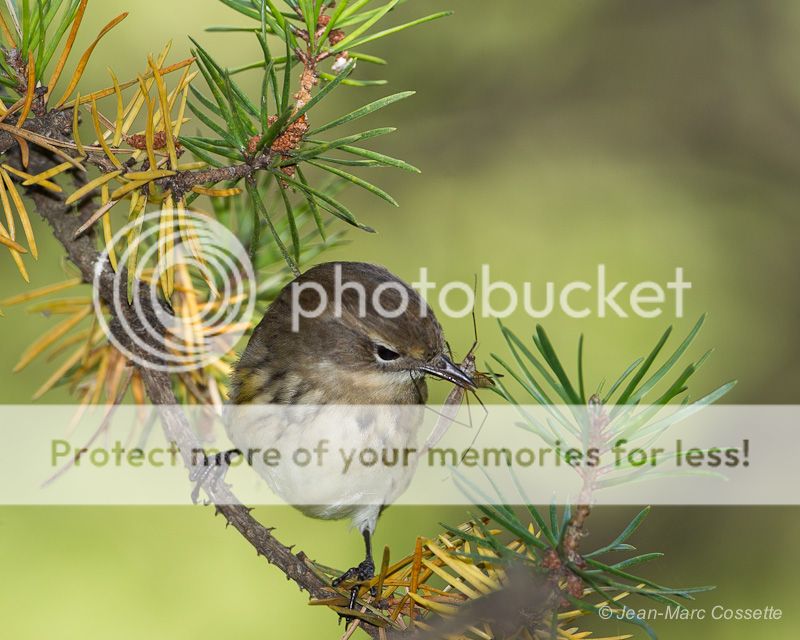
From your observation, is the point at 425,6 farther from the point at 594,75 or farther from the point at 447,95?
the point at 594,75

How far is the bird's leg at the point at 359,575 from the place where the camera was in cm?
178

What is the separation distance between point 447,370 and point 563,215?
1.55 metres

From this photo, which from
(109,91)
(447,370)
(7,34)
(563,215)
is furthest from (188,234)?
(563,215)

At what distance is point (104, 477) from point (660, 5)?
324cm

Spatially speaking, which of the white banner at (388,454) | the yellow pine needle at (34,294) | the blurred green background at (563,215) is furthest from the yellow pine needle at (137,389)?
the blurred green background at (563,215)

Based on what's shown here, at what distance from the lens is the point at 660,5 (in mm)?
4301

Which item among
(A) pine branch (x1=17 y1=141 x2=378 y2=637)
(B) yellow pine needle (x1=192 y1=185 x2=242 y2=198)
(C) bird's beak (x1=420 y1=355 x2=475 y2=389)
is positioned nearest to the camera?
(B) yellow pine needle (x1=192 y1=185 x2=242 y2=198)

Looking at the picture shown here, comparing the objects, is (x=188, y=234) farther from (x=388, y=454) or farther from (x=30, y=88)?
(x=388, y=454)

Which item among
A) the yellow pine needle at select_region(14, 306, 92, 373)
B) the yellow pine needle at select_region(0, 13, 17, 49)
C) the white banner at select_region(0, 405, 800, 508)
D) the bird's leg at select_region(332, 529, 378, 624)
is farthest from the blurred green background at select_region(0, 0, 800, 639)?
the yellow pine needle at select_region(0, 13, 17, 49)

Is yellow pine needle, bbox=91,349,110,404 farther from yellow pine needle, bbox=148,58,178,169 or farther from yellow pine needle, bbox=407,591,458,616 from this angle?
yellow pine needle, bbox=407,591,458,616

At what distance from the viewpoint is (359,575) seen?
258 centimetres

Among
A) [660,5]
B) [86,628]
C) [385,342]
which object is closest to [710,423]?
[385,342]

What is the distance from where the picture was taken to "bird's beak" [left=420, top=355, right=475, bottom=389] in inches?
96.7

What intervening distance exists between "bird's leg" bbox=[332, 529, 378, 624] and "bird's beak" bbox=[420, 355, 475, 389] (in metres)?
0.57
